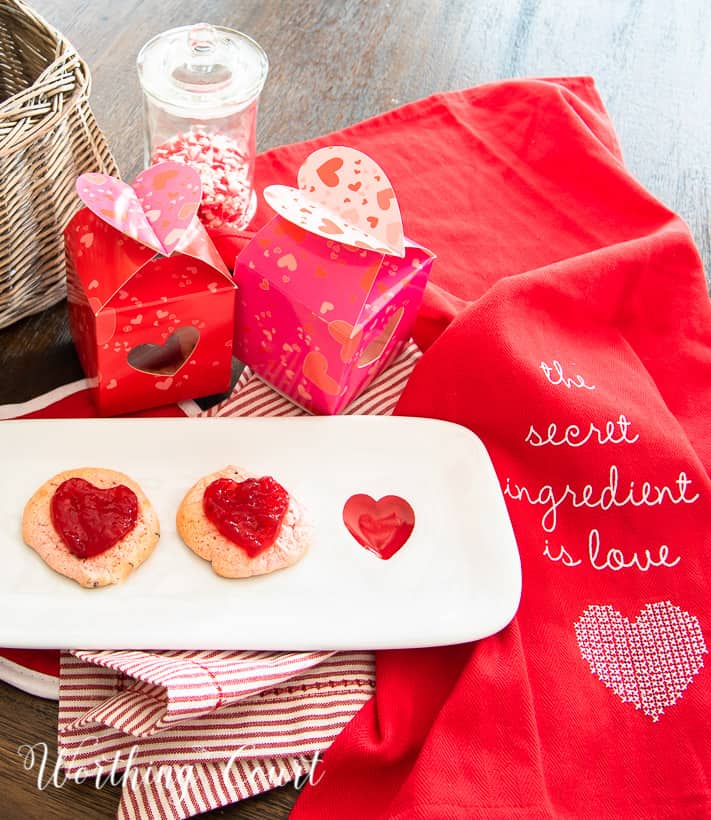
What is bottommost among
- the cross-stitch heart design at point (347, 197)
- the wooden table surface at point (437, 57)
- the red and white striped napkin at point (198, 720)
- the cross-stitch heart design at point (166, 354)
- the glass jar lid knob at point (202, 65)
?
the red and white striped napkin at point (198, 720)

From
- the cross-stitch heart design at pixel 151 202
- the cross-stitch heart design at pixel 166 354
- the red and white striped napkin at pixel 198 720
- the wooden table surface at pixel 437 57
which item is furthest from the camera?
the wooden table surface at pixel 437 57

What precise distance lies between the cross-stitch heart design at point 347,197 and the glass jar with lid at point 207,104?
0.12 metres

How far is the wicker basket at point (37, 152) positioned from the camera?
940 millimetres

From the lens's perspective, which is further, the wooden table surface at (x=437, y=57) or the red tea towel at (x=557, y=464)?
the wooden table surface at (x=437, y=57)

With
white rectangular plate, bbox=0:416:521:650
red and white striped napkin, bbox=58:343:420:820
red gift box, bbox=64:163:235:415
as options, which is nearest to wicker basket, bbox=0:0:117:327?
red gift box, bbox=64:163:235:415

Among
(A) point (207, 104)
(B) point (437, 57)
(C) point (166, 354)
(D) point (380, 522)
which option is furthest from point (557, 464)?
(B) point (437, 57)

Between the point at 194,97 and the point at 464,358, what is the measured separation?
43 centimetres

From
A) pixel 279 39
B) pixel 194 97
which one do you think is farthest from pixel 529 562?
pixel 279 39

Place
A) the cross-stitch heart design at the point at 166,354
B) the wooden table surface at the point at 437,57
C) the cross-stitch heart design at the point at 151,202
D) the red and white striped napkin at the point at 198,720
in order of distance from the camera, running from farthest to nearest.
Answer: the wooden table surface at the point at 437,57
the cross-stitch heart design at the point at 166,354
the cross-stitch heart design at the point at 151,202
the red and white striped napkin at the point at 198,720

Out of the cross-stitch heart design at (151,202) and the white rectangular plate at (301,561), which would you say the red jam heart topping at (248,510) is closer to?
the white rectangular plate at (301,561)

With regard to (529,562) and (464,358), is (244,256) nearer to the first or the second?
(464,358)

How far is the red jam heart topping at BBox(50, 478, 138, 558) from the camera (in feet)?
3.01

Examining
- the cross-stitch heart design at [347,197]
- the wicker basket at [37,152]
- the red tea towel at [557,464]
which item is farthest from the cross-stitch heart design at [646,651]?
the wicker basket at [37,152]

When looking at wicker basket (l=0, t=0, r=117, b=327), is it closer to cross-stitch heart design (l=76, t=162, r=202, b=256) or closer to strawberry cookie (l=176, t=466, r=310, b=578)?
cross-stitch heart design (l=76, t=162, r=202, b=256)
